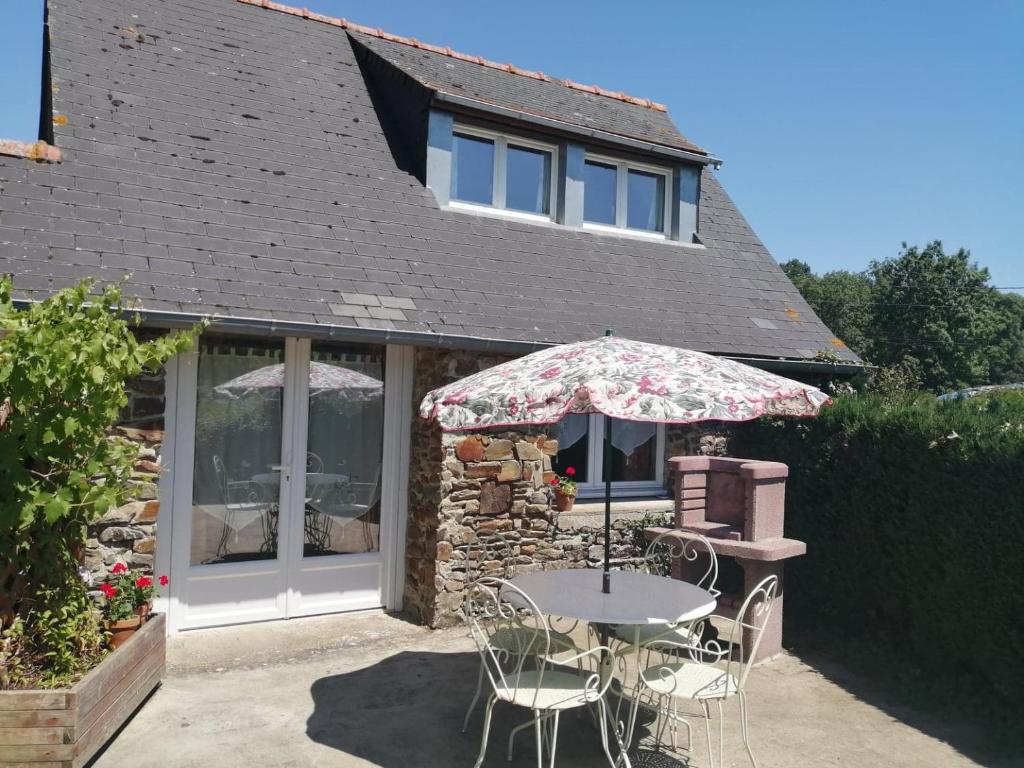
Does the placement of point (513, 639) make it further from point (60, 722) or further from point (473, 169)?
point (473, 169)

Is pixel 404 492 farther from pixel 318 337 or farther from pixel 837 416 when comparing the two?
pixel 837 416

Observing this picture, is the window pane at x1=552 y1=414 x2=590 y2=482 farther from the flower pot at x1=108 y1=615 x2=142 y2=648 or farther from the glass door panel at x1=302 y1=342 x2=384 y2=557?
the flower pot at x1=108 y1=615 x2=142 y2=648

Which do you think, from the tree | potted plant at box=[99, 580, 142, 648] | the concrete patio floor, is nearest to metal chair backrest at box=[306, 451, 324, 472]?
the concrete patio floor

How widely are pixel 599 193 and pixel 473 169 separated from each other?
180 centimetres

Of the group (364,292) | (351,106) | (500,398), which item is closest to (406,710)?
(500,398)

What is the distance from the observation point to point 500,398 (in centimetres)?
421

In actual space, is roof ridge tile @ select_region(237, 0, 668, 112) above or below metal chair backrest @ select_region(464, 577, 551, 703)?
above

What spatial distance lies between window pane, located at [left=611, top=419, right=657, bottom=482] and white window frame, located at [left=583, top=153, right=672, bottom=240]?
9.13 feet

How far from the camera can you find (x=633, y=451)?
8.43 m

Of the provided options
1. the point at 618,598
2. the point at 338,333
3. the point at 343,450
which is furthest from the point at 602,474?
the point at 618,598

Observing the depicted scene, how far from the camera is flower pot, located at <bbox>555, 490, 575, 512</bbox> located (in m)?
7.44

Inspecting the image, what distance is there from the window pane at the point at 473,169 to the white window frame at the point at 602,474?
9.85 ft

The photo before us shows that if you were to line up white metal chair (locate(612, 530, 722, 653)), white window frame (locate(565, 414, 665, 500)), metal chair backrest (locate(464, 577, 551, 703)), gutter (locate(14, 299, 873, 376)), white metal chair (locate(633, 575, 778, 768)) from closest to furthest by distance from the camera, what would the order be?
metal chair backrest (locate(464, 577, 551, 703)) → white metal chair (locate(633, 575, 778, 768)) → white metal chair (locate(612, 530, 722, 653)) → gutter (locate(14, 299, 873, 376)) → white window frame (locate(565, 414, 665, 500))

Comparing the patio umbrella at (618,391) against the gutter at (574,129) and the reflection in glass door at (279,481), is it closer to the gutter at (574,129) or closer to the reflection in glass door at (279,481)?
the reflection in glass door at (279,481)
